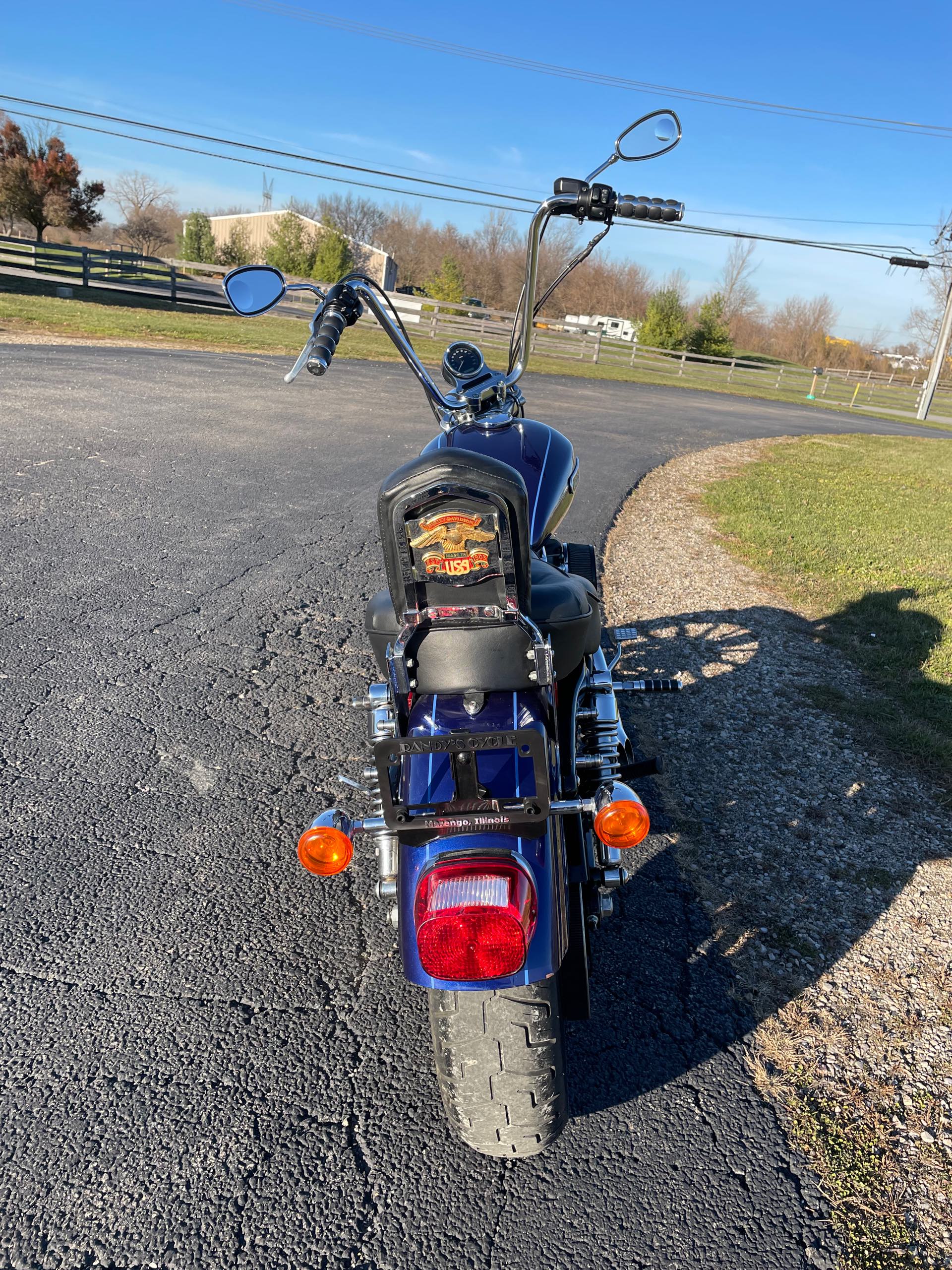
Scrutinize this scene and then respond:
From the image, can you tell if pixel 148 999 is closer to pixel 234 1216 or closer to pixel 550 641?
pixel 234 1216

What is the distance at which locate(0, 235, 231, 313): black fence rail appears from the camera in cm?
2364

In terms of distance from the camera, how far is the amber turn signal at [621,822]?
1780mm

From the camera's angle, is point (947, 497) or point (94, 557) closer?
point (94, 557)

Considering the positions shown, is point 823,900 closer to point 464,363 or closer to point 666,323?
point 464,363

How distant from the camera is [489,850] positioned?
1640 millimetres

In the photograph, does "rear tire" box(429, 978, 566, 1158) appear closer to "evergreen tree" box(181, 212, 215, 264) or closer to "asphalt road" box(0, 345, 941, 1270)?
"asphalt road" box(0, 345, 941, 1270)

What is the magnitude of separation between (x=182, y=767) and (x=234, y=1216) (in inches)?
71.8

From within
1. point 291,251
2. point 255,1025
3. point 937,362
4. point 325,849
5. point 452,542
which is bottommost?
point 255,1025

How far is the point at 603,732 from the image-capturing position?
8.23 ft

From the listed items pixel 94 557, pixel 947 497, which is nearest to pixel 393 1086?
pixel 94 557

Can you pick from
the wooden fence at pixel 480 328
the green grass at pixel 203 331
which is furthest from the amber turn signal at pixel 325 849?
the wooden fence at pixel 480 328

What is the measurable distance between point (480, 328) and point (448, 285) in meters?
13.2

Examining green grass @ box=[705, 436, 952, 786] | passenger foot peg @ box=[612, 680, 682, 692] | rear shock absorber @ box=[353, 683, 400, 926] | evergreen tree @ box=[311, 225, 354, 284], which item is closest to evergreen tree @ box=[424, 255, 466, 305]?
evergreen tree @ box=[311, 225, 354, 284]

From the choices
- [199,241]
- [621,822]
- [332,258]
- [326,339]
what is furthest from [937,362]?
[199,241]
